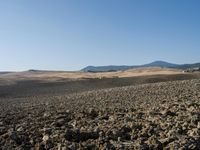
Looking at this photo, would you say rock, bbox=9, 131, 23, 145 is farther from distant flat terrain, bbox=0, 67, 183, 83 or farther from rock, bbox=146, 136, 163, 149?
distant flat terrain, bbox=0, 67, 183, 83

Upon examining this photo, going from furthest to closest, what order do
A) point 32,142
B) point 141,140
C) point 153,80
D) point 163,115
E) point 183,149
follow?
point 153,80 → point 163,115 → point 32,142 → point 141,140 → point 183,149

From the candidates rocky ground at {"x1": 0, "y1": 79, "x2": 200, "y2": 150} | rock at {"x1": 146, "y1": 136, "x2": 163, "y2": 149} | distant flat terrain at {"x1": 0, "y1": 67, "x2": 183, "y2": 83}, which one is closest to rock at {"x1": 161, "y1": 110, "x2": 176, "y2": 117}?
rocky ground at {"x1": 0, "y1": 79, "x2": 200, "y2": 150}

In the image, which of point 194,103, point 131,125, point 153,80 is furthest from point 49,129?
point 153,80

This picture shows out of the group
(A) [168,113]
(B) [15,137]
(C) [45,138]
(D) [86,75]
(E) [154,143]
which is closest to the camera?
(E) [154,143]

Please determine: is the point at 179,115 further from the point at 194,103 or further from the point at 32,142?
the point at 32,142

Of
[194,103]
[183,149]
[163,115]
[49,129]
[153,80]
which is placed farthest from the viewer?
[153,80]

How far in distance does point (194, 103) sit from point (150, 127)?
11.8 feet

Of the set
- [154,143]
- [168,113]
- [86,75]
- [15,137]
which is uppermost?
[86,75]

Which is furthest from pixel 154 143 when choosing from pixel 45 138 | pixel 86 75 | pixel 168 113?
pixel 86 75

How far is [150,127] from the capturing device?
859 cm

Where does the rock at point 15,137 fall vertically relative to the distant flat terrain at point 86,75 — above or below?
below

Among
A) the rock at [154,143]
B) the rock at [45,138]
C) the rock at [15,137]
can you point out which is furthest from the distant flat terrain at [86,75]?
the rock at [154,143]

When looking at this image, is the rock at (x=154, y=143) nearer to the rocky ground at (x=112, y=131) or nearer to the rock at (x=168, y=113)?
the rocky ground at (x=112, y=131)

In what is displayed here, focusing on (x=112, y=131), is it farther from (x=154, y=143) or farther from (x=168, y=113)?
(x=168, y=113)
